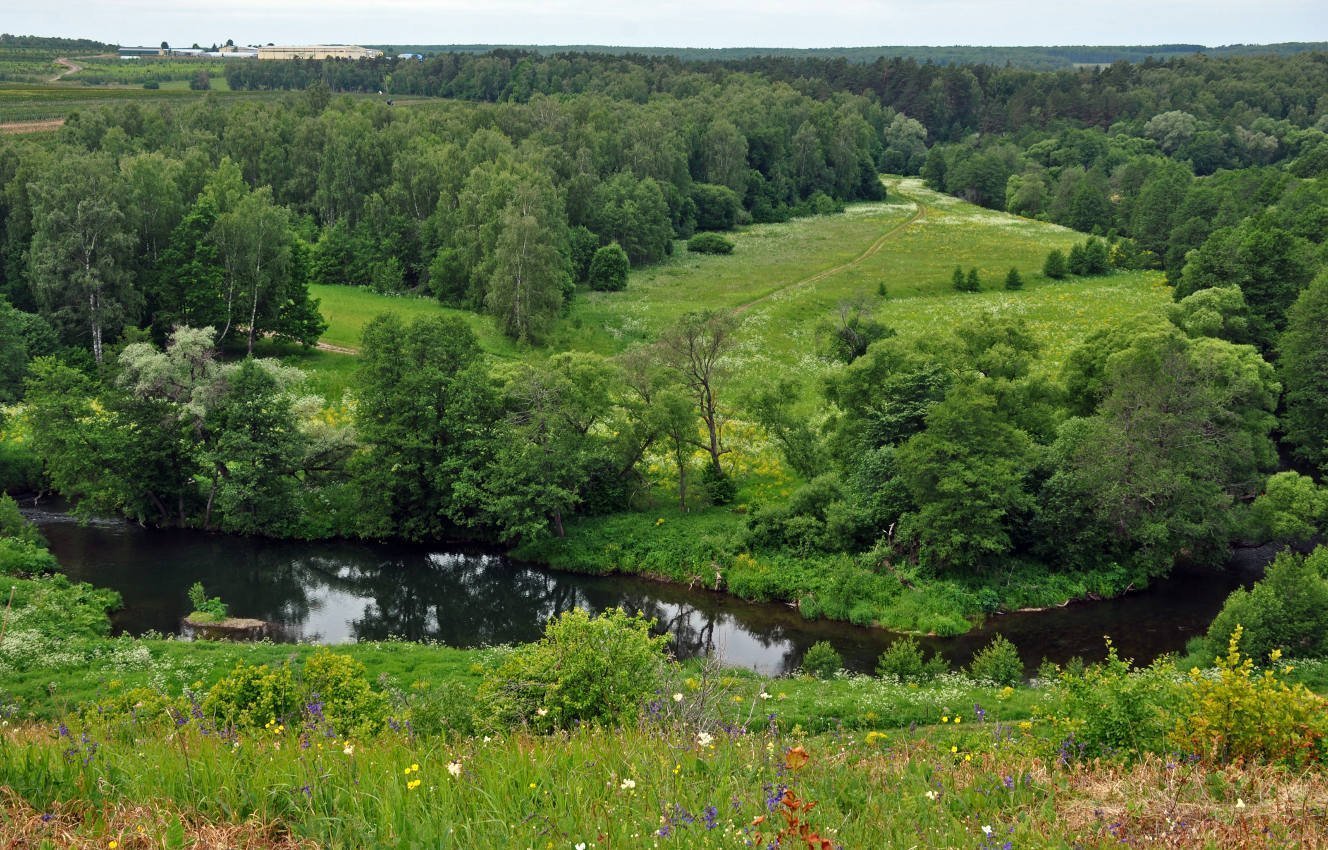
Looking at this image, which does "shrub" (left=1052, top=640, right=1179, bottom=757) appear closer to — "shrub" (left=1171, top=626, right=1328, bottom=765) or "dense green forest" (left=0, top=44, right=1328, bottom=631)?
"shrub" (left=1171, top=626, right=1328, bottom=765)

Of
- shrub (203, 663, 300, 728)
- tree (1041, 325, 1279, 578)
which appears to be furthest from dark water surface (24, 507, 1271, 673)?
shrub (203, 663, 300, 728)

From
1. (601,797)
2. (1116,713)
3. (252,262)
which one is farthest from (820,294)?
(601,797)

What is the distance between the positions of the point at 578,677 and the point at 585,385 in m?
24.5

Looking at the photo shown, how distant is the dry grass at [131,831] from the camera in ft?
26.1

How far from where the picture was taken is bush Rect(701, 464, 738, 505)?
1656 inches

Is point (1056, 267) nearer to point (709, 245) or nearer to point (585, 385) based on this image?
point (709, 245)

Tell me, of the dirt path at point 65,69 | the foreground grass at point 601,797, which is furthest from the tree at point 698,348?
the dirt path at point 65,69

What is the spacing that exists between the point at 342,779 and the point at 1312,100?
20122 centimetres

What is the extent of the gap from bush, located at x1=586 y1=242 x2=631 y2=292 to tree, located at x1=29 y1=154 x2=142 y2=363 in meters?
33.6

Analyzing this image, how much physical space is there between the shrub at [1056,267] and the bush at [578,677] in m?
75.3

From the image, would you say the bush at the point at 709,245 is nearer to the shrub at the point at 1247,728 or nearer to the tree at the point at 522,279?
the tree at the point at 522,279

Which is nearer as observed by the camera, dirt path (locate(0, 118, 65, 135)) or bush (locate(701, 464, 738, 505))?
bush (locate(701, 464, 738, 505))

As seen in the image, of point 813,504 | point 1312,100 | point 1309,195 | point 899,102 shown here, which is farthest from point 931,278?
point 1312,100

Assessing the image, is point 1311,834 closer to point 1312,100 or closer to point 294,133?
point 294,133
